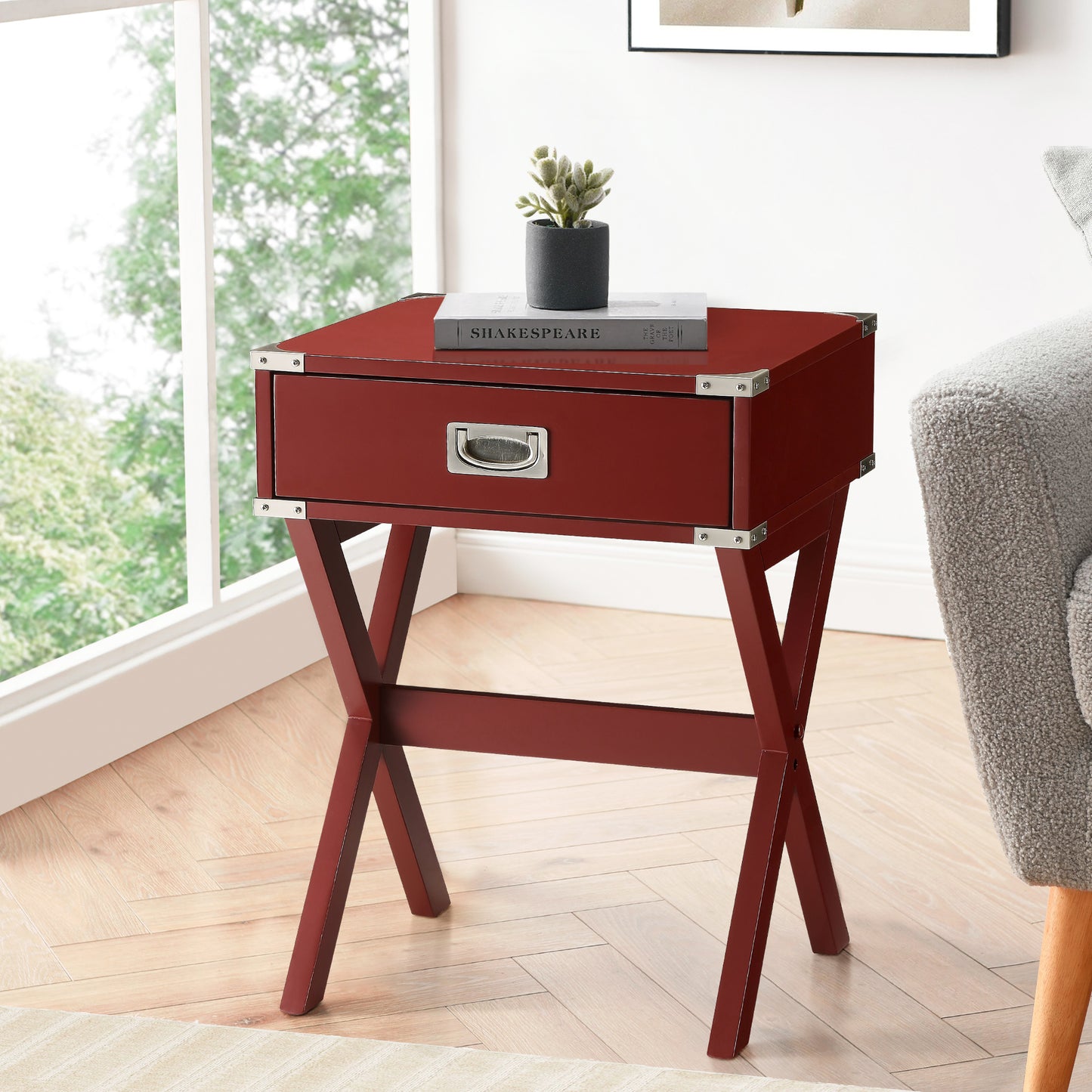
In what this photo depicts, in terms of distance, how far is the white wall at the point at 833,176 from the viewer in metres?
2.71

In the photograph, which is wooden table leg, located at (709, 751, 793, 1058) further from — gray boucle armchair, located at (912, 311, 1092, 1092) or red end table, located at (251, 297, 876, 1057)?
gray boucle armchair, located at (912, 311, 1092, 1092)

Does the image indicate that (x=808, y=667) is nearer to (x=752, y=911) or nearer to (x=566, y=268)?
(x=752, y=911)

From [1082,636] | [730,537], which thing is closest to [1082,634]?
[1082,636]

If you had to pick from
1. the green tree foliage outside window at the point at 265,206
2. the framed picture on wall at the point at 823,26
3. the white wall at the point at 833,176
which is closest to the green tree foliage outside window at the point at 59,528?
the green tree foliage outside window at the point at 265,206

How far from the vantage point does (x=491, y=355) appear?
1.55 m

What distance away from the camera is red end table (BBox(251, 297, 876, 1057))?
4.92 ft

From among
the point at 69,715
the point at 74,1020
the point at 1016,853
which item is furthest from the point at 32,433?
the point at 1016,853

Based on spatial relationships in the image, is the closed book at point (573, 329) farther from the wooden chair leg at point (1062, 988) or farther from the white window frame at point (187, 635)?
the white window frame at point (187, 635)

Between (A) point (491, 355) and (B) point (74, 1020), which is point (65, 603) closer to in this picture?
(B) point (74, 1020)

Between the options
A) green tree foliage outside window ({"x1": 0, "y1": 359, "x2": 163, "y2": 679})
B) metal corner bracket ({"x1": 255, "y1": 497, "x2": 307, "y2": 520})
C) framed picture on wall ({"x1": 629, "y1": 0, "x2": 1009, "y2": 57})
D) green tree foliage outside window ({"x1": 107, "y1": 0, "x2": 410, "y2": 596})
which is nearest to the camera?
metal corner bracket ({"x1": 255, "y1": 497, "x2": 307, "y2": 520})

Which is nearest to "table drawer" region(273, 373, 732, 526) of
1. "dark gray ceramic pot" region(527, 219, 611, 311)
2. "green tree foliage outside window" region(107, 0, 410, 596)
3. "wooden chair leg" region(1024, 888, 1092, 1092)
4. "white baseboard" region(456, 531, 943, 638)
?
"dark gray ceramic pot" region(527, 219, 611, 311)

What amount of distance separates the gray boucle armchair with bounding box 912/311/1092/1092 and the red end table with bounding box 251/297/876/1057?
0.18m

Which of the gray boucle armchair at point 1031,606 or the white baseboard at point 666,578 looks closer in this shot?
the gray boucle armchair at point 1031,606

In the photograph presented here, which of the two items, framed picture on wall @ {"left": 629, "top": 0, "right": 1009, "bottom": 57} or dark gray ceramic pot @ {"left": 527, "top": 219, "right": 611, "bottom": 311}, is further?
framed picture on wall @ {"left": 629, "top": 0, "right": 1009, "bottom": 57}
